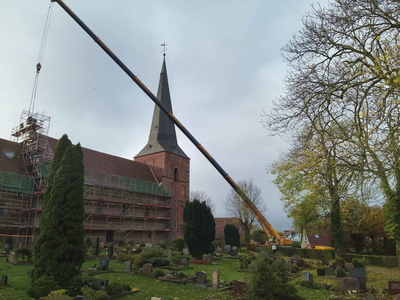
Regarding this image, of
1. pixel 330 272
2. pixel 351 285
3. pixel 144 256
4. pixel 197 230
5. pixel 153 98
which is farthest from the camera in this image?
pixel 153 98

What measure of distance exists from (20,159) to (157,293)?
24455 mm

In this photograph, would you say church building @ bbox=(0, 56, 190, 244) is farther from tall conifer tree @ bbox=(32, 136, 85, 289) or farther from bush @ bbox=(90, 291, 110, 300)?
bush @ bbox=(90, 291, 110, 300)

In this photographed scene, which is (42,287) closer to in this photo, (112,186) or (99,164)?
(112,186)

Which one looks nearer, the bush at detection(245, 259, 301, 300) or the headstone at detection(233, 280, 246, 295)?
the bush at detection(245, 259, 301, 300)

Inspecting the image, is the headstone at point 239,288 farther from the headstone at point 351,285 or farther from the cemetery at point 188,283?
the headstone at point 351,285

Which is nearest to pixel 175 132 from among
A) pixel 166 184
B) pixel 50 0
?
pixel 166 184

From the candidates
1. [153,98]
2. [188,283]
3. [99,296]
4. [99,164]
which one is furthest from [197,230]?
[99,164]

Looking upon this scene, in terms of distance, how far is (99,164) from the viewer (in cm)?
3519

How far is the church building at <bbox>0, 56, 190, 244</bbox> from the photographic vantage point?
26.0 metres

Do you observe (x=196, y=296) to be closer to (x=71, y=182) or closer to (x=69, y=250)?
(x=69, y=250)

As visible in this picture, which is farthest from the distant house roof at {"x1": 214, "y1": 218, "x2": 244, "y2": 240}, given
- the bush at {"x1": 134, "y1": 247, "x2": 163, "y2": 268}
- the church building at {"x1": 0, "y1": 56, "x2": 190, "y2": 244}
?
the bush at {"x1": 134, "y1": 247, "x2": 163, "y2": 268}

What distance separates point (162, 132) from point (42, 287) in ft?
120

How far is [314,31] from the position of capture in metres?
7.70

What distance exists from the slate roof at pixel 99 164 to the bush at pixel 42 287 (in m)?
21.8
